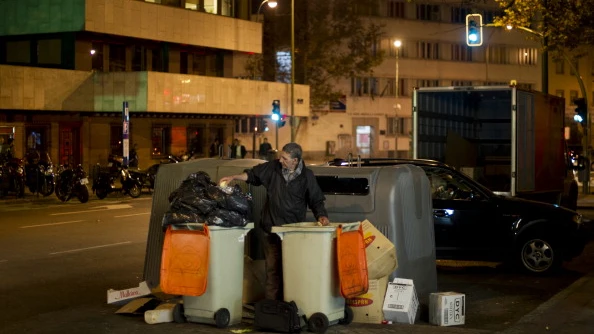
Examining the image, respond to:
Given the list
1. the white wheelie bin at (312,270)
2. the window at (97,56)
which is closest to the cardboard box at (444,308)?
the white wheelie bin at (312,270)

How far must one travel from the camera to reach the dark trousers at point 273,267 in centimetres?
913

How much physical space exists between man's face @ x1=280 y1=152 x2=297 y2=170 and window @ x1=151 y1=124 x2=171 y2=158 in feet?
115

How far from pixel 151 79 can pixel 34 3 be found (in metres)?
5.57

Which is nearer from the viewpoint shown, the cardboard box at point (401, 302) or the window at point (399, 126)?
the cardboard box at point (401, 302)

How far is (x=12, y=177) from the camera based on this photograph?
28.6 metres

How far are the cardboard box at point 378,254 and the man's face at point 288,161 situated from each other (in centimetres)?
90

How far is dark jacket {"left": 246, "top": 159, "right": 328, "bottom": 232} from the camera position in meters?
9.27

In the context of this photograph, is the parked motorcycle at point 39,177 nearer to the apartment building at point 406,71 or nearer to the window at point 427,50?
the apartment building at point 406,71

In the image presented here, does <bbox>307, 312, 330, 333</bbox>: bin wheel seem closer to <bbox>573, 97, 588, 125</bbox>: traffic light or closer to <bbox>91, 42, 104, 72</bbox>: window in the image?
<bbox>573, 97, 588, 125</bbox>: traffic light

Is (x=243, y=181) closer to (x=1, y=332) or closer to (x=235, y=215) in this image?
(x=235, y=215)

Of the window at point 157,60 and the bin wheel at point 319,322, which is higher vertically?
the window at point 157,60

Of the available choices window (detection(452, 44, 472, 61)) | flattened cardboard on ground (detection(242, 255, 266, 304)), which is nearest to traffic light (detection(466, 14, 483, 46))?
flattened cardboard on ground (detection(242, 255, 266, 304))

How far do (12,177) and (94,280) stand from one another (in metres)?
17.0

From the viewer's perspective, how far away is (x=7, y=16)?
4050cm
